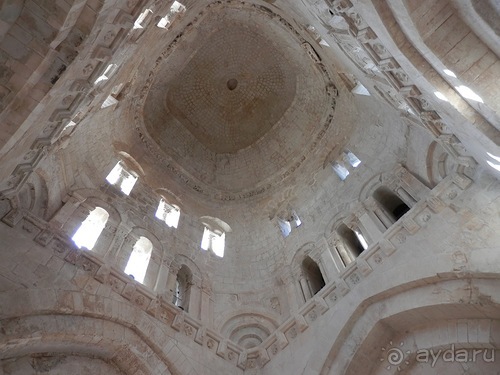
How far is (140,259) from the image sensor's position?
34.8ft

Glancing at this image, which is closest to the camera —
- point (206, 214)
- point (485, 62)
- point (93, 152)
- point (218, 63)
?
point (485, 62)

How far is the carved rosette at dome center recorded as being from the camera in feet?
51.9

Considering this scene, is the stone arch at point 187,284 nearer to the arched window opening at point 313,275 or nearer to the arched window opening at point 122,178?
the arched window opening at point 122,178

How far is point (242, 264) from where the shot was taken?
1298cm

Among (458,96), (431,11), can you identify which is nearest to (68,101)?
(431,11)

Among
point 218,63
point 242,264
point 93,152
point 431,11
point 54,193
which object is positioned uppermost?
point 218,63

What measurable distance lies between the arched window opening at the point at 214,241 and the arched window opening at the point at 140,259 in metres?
2.43

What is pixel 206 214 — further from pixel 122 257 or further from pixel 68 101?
pixel 68 101

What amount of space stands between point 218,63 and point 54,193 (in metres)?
11.5

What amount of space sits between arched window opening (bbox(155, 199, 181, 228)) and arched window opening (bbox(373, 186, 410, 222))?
6.97 metres

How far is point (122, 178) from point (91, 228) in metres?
3.20

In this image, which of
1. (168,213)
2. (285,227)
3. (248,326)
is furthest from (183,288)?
(285,227)

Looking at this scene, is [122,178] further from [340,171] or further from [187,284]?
[340,171]

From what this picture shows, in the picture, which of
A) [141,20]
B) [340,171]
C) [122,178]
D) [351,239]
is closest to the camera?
[141,20]
